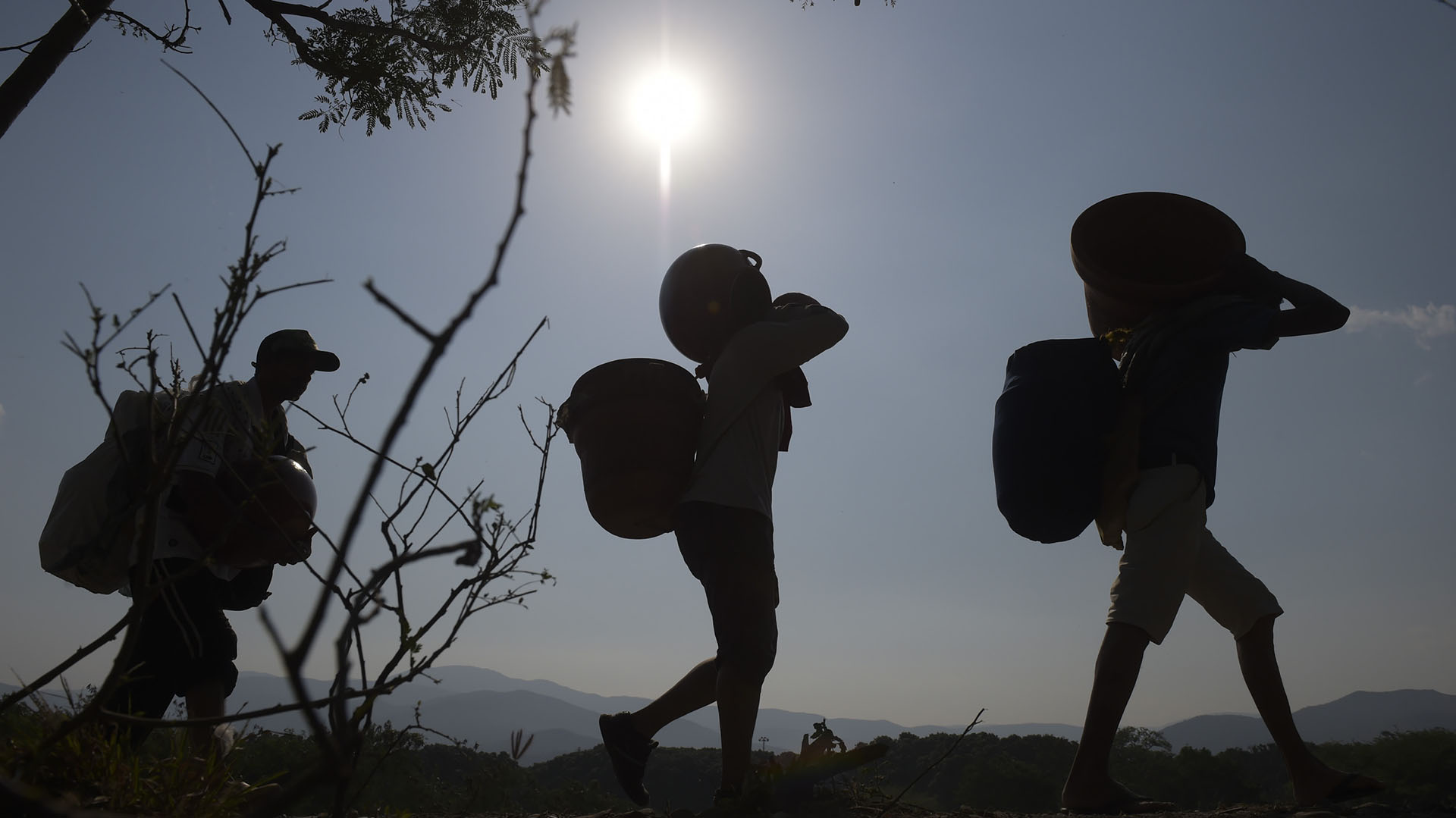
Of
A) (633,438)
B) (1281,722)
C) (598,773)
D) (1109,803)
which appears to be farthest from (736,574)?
(598,773)

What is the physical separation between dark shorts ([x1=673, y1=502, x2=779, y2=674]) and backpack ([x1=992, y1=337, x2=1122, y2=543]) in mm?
835

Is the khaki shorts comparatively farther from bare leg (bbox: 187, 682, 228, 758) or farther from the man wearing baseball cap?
bare leg (bbox: 187, 682, 228, 758)

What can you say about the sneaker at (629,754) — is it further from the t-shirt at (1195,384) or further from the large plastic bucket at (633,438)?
the t-shirt at (1195,384)

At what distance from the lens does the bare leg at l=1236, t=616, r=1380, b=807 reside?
243 centimetres

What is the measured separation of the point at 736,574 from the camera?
266cm

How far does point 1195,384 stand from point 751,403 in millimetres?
1519

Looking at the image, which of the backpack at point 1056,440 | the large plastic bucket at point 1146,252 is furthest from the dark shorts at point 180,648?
the large plastic bucket at point 1146,252

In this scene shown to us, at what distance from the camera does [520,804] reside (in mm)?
3602

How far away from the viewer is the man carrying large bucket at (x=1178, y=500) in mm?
2492

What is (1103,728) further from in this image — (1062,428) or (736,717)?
(736,717)

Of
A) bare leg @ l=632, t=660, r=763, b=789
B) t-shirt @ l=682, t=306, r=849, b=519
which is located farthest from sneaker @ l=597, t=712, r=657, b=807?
t-shirt @ l=682, t=306, r=849, b=519

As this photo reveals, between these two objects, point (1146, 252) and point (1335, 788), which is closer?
point (1335, 788)

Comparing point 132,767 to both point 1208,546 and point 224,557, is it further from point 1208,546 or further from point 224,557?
point 1208,546

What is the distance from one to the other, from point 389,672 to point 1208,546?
2.70 m
